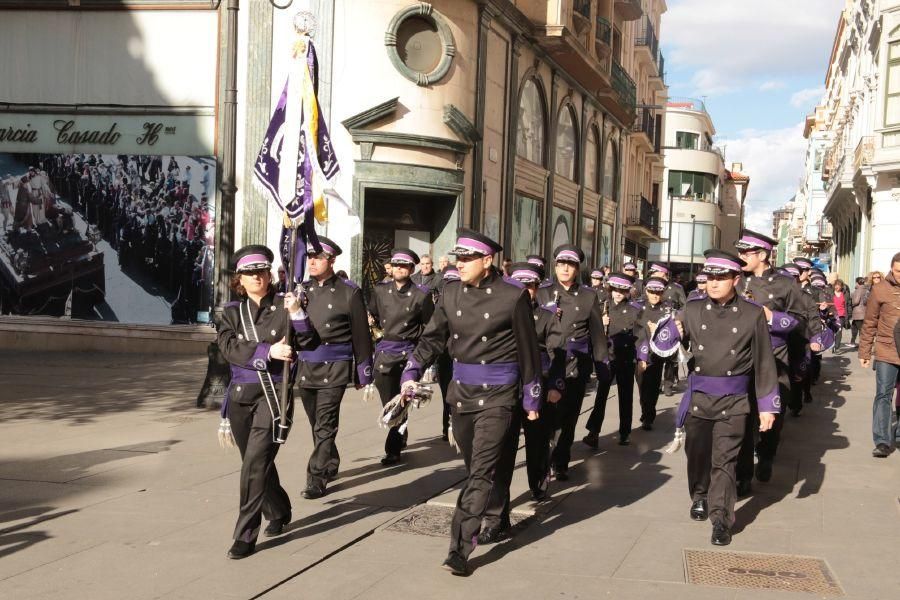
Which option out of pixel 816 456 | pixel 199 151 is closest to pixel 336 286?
pixel 816 456

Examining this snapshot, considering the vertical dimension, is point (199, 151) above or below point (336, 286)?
above

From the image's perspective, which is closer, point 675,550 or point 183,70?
point 675,550

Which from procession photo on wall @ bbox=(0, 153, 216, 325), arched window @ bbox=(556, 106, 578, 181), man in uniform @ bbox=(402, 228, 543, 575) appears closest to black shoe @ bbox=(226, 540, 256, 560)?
man in uniform @ bbox=(402, 228, 543, 575)

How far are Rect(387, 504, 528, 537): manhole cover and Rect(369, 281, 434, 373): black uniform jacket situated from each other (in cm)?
244

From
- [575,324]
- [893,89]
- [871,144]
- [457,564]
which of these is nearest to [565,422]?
[575,324]

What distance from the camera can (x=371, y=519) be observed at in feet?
24.3

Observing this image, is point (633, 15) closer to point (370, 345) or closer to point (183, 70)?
point (183, 70)

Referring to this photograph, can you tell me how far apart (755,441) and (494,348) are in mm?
3048

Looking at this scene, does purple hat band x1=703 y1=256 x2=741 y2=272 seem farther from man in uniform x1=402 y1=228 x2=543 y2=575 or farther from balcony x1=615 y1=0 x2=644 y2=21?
balcony x1=615 y1=0 x2=644 y2=21

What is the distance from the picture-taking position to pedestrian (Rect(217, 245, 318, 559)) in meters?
6.48

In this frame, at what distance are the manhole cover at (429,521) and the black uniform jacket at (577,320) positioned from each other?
7.66 ft

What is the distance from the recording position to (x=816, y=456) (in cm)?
1061

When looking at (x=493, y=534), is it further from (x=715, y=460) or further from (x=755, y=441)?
(x=755, y=441)

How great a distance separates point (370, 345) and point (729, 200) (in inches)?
3793
